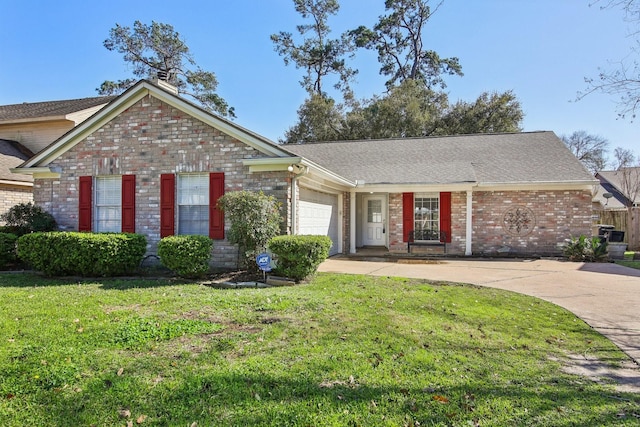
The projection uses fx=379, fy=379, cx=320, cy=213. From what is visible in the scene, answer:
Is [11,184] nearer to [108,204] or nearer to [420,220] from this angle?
[108,204]

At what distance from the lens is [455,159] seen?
1573 cm

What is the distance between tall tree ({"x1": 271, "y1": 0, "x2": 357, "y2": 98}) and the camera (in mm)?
33875

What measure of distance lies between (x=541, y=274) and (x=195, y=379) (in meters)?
9.12

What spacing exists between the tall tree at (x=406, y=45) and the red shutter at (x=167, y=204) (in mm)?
28435

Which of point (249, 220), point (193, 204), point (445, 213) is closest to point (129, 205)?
point (193, 204)

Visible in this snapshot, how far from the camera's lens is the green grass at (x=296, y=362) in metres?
3.00

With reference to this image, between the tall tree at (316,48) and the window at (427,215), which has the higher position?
the tall tree at (316,48)

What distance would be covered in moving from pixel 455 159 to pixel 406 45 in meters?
23.0

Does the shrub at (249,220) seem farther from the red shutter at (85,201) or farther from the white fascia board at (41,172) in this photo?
the white fascia board at (41,172)

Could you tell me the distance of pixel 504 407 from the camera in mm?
3127

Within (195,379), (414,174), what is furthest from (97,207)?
(414,174)

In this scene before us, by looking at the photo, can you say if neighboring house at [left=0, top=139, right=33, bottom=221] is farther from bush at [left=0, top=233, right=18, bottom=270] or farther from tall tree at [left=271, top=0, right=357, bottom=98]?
tall tree at [left=271, top=0, right=357, bottom=98]

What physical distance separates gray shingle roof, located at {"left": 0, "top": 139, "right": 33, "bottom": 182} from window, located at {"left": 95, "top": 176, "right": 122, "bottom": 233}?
212 inches

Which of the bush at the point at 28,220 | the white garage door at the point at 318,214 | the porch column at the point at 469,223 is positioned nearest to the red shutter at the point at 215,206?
the white garage door at the point at 318,214
